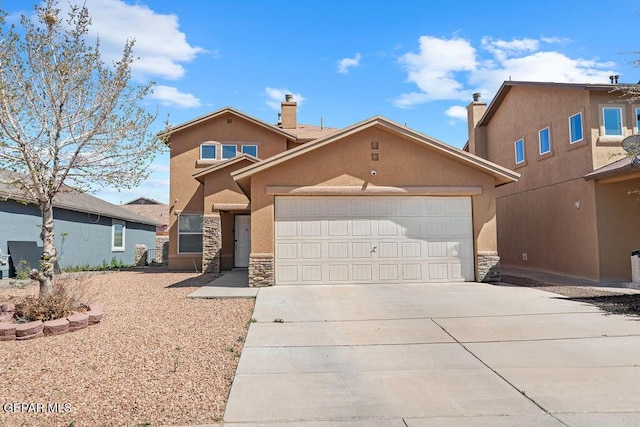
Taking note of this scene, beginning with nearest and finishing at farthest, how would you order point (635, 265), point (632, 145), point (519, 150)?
point (632, 145), point (635, 265), point (519, 150)

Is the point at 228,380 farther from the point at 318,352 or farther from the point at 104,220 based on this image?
the point at 104,220

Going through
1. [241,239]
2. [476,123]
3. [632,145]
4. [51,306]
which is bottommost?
[51,306]

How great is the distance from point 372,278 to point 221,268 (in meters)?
7.20

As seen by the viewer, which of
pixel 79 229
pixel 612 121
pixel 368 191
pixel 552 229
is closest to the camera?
pixel 368 191

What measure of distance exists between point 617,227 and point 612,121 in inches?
131

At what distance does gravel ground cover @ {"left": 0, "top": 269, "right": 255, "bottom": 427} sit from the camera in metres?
4.01

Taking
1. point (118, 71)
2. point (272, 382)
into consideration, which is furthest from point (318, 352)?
point (118, 71)

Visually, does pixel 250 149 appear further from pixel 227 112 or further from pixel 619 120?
pixel 619 120

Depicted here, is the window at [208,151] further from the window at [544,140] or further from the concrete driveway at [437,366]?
the window at [544,140]

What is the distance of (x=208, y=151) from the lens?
18438mm

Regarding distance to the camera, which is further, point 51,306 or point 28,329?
point 51,306

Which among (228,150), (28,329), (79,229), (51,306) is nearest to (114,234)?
(79,229)

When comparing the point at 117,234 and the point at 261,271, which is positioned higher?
the point at 117,234

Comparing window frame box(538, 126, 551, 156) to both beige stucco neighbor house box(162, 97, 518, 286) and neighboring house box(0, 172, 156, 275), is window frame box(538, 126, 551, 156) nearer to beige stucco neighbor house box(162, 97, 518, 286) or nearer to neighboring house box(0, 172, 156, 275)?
beige stucco neighbor house box(162, 97, 518, 286)
